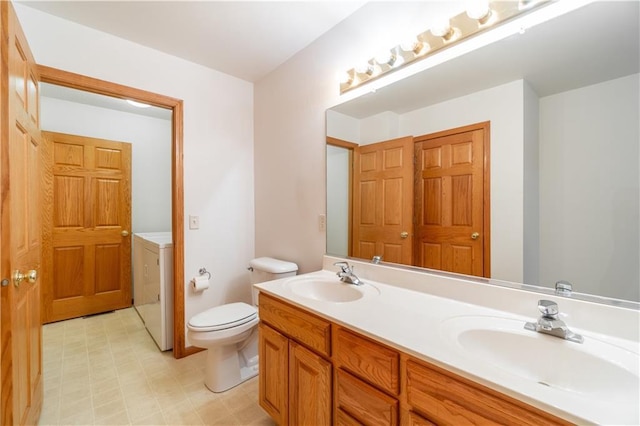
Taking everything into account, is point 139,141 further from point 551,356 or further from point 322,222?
point 551,356

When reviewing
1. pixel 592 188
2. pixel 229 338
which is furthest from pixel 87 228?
pixel 592 188

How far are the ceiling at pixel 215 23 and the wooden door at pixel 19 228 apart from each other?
539mm

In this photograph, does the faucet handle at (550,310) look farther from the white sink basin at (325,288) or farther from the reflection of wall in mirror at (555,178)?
the white sink basin at (325,288)

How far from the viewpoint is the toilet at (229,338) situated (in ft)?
5.73

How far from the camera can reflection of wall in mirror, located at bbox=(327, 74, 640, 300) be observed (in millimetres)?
897

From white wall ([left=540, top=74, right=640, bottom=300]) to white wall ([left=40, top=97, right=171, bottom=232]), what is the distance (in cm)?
388

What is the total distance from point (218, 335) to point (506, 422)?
1.56 m

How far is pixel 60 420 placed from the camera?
1.57m

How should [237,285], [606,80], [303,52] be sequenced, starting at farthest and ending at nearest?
[237,285] < [303,52] < [606,80]

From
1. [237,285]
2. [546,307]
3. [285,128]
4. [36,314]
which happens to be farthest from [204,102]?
[546,307]

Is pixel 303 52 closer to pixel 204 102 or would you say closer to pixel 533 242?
Answer: pixel 204 102

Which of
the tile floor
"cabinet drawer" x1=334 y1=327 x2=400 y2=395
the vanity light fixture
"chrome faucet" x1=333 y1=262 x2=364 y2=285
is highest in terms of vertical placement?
the vanity light fixture

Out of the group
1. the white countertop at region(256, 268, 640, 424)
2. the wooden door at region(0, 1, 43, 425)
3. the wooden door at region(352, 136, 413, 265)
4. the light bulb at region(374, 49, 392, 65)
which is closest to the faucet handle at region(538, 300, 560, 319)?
the white countertop at region(256, 268, 640, 424)

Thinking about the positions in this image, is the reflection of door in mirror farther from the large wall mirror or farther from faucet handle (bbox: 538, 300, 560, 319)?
faucet handle (bbox: 538, 300, 560, 319)
